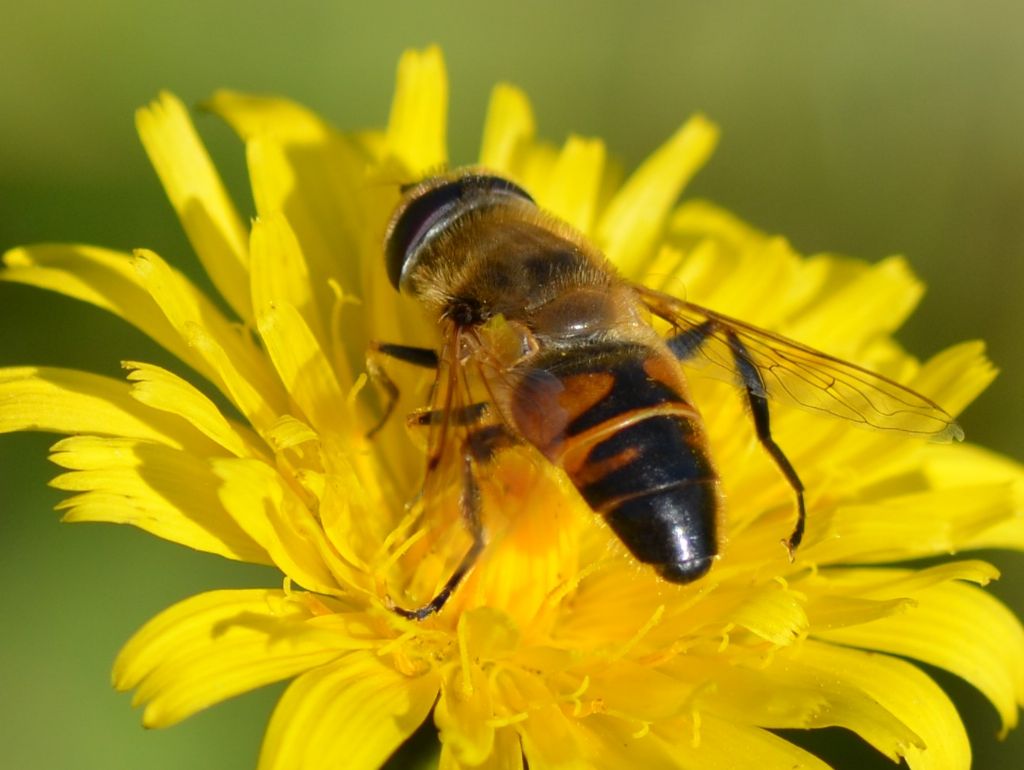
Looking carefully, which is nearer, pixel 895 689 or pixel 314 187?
pixel 895 689

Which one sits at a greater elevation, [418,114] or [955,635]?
[418,114]

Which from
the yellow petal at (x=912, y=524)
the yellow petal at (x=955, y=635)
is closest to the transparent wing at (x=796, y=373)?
the yellow petal at (x=912, y=524)

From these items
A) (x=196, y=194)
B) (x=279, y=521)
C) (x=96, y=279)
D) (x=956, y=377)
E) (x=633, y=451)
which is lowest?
(x=956, y=377)

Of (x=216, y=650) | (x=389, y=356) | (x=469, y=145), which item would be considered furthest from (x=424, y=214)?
(x=469, y=145)

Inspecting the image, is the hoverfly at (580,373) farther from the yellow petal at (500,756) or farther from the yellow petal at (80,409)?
the yellow petal at (80,409)

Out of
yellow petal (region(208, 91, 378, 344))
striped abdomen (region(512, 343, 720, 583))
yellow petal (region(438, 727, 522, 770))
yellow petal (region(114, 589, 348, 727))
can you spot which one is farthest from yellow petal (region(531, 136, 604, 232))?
yellow petal (region(438, 727, 522, 770))

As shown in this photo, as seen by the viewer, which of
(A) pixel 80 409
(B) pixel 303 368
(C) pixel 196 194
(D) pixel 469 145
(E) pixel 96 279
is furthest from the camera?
(D) pixel 469 145

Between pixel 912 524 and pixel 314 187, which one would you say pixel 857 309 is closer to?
pixel 912 524
